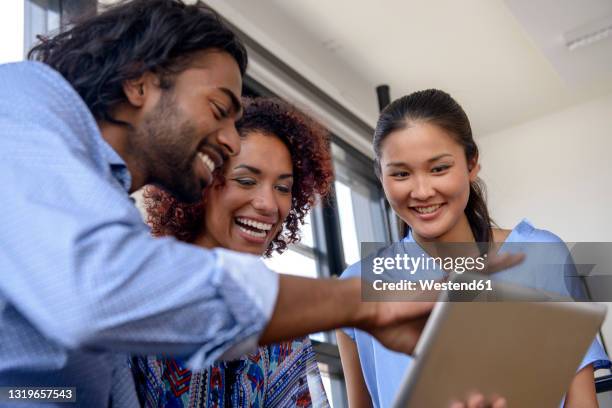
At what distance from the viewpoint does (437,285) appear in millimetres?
893

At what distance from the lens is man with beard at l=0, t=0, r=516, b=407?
0.68 metres

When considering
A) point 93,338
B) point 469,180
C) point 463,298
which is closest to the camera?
point 93,338

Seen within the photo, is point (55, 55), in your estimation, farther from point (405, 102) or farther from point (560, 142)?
point (560, 142)

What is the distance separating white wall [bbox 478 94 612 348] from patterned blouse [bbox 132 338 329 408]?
4193mm

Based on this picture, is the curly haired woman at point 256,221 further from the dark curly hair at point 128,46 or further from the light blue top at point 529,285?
the dark curly hair at point 128,46

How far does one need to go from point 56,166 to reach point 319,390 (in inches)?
38.4

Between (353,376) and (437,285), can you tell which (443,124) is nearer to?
(353,376)

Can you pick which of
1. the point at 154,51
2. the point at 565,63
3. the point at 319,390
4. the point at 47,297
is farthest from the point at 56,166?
the point at 565,63

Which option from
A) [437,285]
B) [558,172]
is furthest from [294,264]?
[437,285]

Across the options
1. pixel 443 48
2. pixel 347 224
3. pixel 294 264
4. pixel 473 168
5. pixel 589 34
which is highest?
pixel 443 48

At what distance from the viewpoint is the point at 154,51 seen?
1081 mm

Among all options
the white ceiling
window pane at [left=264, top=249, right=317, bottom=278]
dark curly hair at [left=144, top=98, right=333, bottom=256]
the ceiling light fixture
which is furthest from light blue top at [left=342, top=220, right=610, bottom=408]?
the ceiling light fixture

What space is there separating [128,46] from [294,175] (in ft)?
2.65

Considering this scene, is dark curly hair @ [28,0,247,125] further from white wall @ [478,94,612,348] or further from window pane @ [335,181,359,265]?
white wall @ [478,94,612,348]
